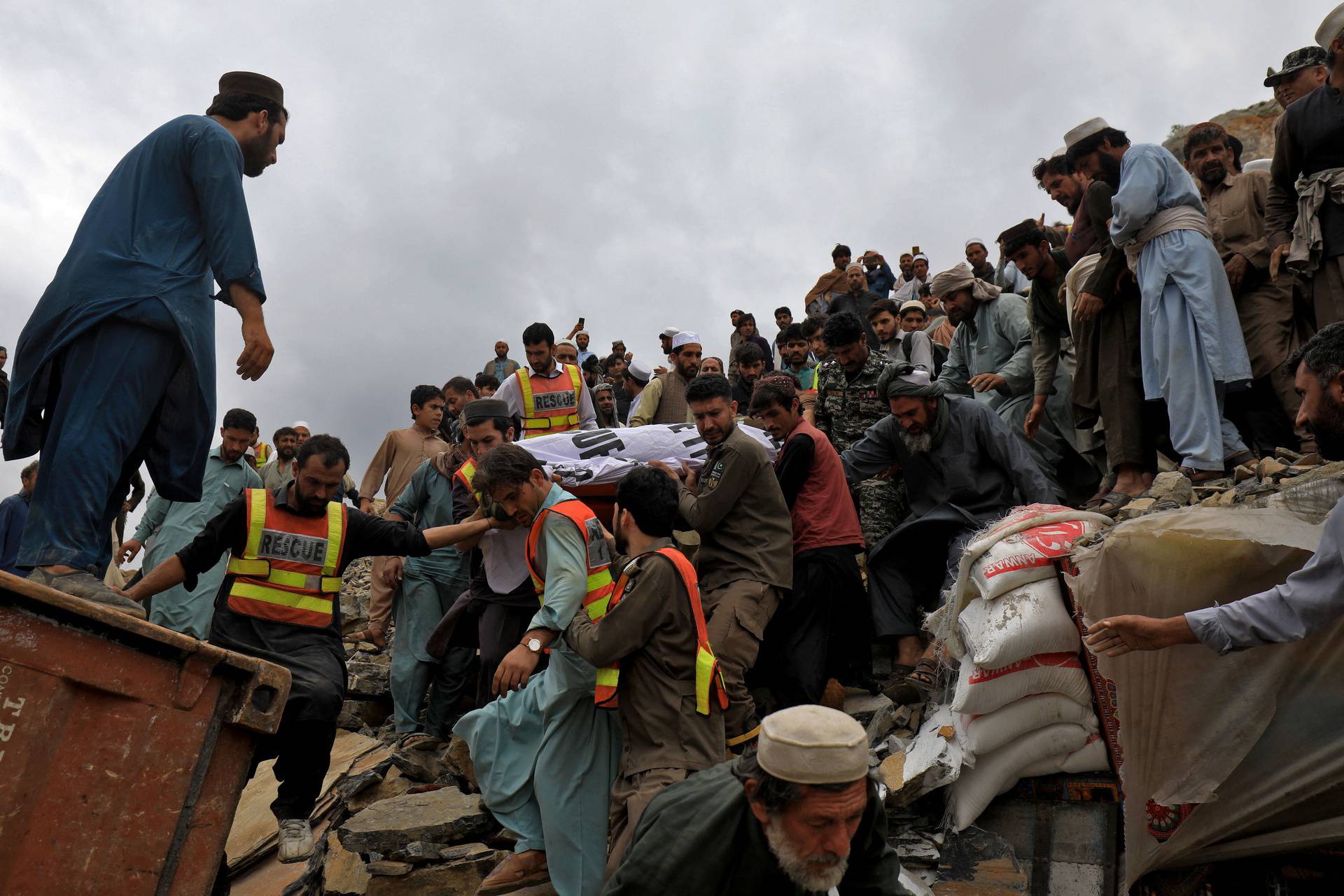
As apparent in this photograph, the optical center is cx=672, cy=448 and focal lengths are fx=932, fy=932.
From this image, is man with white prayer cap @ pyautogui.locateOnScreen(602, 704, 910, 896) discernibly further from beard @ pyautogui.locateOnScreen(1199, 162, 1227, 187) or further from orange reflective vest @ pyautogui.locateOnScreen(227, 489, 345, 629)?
beard @ pyautogui.locateOnScreen(1199, 162, 1227, 187)

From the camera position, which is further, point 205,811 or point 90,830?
point 205,811

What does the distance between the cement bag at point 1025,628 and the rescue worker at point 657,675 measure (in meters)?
1.12

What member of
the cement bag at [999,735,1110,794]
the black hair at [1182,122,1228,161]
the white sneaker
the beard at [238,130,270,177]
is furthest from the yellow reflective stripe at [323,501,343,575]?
the black hair at [1182,122,1228,161]

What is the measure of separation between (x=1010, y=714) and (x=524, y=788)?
206 centimetres

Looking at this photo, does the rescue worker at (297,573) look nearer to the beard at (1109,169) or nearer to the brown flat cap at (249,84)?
the brown flat cap at (249,84)

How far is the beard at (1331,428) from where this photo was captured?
9.57 feet

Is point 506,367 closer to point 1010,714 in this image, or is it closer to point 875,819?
point 1010,714

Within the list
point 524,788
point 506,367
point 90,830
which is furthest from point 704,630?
point 506,367

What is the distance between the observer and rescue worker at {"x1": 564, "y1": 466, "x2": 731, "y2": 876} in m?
3.52

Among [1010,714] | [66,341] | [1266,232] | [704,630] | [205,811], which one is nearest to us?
[205,811]

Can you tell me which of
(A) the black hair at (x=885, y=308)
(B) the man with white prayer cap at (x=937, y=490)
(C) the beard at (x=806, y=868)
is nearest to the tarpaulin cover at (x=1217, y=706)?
(B) the man with white prayer cap at (x=937, y=490)

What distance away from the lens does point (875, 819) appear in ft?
8.09

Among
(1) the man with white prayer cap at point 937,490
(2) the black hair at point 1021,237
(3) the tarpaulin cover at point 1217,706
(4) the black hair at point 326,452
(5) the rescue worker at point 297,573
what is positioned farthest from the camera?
(2) the black hair at point 1021,237

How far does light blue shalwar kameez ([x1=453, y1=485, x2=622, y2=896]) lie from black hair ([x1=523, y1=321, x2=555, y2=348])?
2.70 m
